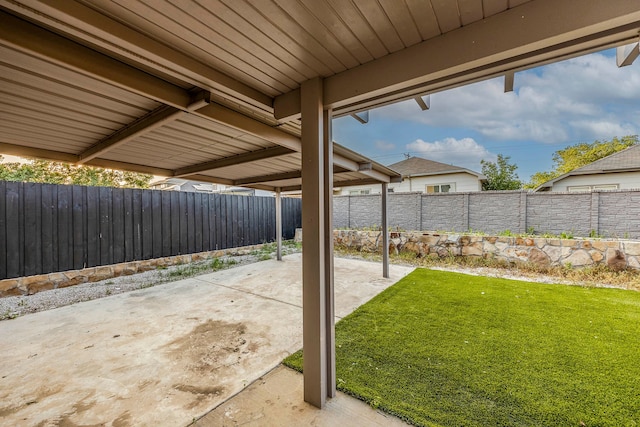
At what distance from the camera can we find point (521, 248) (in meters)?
5.87

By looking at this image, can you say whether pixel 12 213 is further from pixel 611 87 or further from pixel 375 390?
pixel 611 87

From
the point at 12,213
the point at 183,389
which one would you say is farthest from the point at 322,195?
the point at 12,213

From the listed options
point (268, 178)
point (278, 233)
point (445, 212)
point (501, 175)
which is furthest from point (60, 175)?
point (501, 175)

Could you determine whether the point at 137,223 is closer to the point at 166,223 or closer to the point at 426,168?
the point at 166,223

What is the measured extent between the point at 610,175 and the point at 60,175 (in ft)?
71.1

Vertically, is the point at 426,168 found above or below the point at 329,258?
above

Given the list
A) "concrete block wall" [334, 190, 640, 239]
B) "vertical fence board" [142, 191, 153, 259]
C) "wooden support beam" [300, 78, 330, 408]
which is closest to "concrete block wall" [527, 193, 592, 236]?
"concrete block wall" [334, 190, 640, 239]

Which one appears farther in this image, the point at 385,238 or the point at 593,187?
the point at 593,187

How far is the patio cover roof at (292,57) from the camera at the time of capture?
118 centimetres

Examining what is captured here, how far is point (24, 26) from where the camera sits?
1.31 meters

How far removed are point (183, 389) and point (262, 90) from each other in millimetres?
2478

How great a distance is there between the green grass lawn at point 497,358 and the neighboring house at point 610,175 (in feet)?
25.1

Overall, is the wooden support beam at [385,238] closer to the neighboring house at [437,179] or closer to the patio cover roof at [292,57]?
the patio cover roof at [292,57]

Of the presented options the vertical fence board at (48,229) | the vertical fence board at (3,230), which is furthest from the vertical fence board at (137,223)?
the vertical fence board at (3,230)
